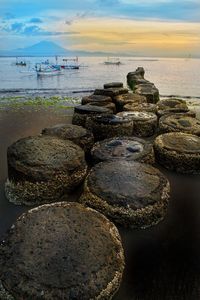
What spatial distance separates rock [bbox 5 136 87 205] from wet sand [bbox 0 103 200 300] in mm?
255

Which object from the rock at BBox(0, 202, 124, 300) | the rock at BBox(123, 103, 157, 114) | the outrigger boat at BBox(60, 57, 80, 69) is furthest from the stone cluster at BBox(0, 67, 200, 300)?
the outrigger boat at BBox(60, 57, 80, 69)

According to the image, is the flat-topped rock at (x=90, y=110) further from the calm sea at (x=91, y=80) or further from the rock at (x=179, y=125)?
the calm sea at (x=91, y=80)

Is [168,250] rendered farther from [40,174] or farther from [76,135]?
[76,135]

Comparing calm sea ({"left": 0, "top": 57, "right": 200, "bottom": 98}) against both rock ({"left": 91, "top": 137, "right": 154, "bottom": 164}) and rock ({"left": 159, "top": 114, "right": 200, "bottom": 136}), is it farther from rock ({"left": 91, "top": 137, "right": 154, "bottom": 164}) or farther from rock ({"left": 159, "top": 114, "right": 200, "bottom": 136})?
rock ({"left": 91, "top": 137, "right": 154, "bottom": 164})

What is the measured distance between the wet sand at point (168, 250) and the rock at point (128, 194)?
23cm

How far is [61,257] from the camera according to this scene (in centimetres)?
346

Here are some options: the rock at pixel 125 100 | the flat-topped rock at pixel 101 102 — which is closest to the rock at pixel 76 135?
the flat-topped rock at pixel 101 102

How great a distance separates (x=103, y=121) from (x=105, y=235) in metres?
4.59

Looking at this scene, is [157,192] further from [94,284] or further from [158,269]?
[94,284]

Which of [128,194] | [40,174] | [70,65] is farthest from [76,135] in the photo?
[70,65]

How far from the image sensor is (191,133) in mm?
8203

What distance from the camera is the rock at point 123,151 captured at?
6359mm

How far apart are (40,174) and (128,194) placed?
160cm

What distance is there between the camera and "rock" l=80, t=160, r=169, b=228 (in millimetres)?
4680
